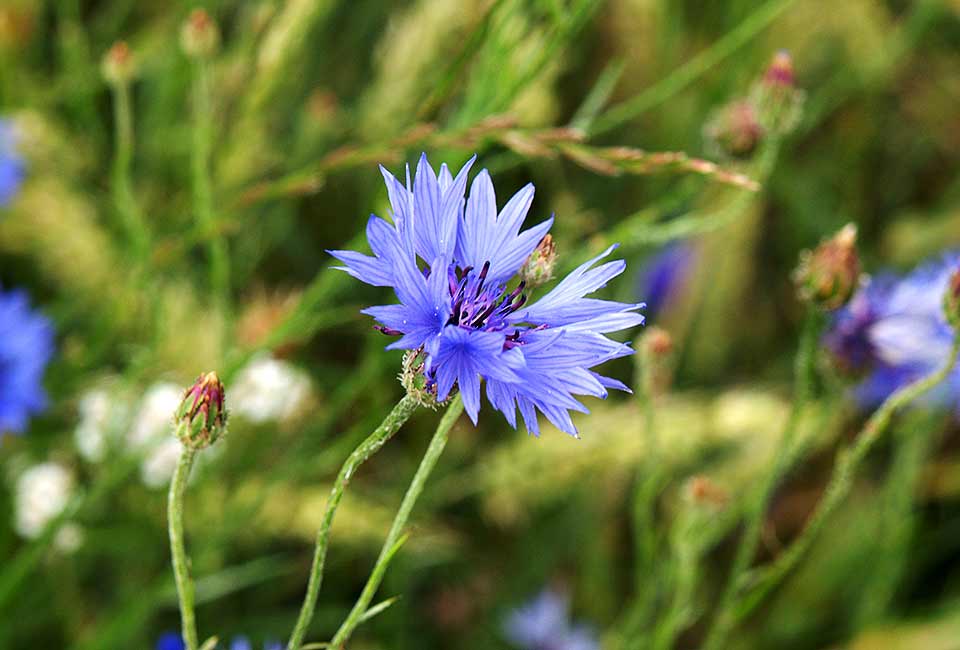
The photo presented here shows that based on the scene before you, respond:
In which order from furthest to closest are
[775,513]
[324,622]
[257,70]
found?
[775,513], [324,622], [257,70]

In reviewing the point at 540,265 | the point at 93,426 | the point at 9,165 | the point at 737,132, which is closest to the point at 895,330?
the point at 737,132

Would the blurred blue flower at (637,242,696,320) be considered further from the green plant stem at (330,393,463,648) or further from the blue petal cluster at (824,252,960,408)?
the green plant stem at (330,393,463,648)

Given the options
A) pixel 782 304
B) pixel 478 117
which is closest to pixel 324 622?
pixel 478 117

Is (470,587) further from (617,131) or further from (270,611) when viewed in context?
(617,131)

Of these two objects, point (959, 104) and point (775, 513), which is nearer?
point (775, 513)

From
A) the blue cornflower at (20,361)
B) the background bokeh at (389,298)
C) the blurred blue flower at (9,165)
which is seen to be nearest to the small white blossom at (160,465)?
the background bokeh at (389,298)
